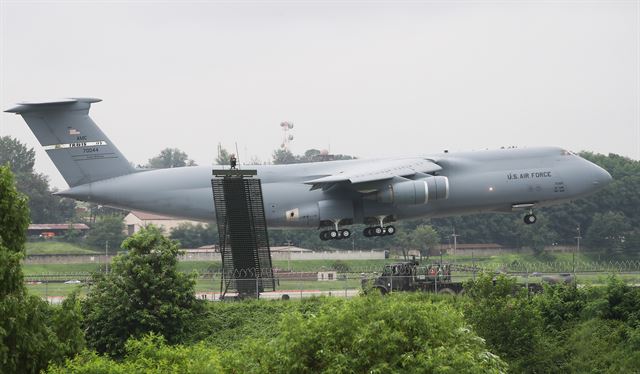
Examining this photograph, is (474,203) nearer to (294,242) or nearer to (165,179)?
(165,179)

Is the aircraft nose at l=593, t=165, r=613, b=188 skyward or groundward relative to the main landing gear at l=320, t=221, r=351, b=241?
skyward

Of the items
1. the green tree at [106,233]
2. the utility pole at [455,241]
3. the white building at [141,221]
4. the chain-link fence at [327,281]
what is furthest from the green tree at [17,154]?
the chain-link fence at [327,281]

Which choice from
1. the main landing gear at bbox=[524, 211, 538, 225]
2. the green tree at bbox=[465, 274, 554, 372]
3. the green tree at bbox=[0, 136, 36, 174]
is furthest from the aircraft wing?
the green tree at bbox=[0, 136, 36, 174]

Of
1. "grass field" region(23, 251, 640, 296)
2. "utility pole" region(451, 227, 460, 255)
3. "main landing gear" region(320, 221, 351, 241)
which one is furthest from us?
"utility pole" region(451, 227, 460, 255)

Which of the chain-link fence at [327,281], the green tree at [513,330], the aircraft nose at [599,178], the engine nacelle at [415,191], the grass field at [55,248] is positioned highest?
the aircraft nose at [599,178]

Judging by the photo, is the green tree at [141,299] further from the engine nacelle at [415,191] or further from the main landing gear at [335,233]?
the engine nacelle at [415,191]

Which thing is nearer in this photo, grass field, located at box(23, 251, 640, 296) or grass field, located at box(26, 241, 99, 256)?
grass field, located at box(23, 251, 640, 296)

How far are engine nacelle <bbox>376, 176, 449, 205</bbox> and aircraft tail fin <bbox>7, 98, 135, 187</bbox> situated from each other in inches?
473

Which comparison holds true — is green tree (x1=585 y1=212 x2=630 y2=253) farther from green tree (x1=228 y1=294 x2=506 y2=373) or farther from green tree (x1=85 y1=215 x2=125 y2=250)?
green tree (x1=228 y1=294 x2=506 y2=373)

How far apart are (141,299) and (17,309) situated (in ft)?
42.6

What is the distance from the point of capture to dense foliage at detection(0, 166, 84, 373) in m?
27.8

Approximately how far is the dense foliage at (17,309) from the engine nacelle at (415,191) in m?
21.4

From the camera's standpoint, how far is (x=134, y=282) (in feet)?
Result: 135

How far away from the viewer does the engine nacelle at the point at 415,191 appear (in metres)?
48.9
